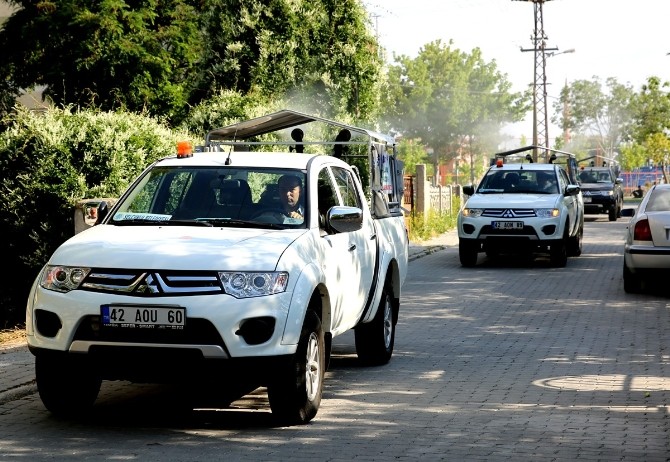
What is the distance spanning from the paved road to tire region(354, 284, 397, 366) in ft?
0.45

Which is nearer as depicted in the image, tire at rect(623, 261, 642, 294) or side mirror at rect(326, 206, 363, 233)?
side mirror at rect(326, 206, 363, 233)

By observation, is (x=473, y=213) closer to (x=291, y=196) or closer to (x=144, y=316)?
(x=291, y=196)

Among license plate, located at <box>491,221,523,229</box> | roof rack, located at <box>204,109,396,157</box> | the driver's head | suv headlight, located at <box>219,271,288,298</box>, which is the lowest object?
license plate, located at <box>491,221,523,229</box>

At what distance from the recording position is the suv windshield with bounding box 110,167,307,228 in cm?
837

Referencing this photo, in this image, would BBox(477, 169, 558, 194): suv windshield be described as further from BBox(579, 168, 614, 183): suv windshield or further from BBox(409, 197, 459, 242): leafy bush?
BBox(579, 168, 614, 183): suv windshield

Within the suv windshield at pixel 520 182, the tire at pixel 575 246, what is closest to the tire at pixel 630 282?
the suv windshield at pixel 520 182

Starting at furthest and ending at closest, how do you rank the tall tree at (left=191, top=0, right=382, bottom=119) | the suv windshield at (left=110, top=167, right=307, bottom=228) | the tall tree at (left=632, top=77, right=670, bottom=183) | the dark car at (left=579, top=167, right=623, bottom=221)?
the tall tree at (left=632, top=77, right=670, bottom=183), the dark car at (left=579, top=167, right=623, bottom=221), the tall tree at (left=191, top=0, right=382, bottom=119), the suv windshield at (left=110, top=167, right=307, bottom=228)

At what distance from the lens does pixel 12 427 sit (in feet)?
25.2

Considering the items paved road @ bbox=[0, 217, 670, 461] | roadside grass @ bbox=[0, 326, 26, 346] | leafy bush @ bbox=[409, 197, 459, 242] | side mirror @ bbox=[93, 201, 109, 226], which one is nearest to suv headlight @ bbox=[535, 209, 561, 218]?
paved road @ bbox=[0, 217, 670, 461]

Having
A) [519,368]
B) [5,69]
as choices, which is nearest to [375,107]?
[5,69]

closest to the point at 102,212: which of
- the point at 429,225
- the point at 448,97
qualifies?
the point at 429,225

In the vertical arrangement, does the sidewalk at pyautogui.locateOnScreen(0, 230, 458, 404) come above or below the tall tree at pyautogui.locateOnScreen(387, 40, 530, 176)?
below

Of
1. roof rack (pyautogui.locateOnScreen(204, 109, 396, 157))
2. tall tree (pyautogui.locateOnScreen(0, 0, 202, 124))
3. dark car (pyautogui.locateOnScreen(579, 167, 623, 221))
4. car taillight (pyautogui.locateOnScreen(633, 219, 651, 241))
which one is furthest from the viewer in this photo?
dark car (pyautogui.locateOnScreen(579, 167, 623, 221))

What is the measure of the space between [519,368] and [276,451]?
3849mm
